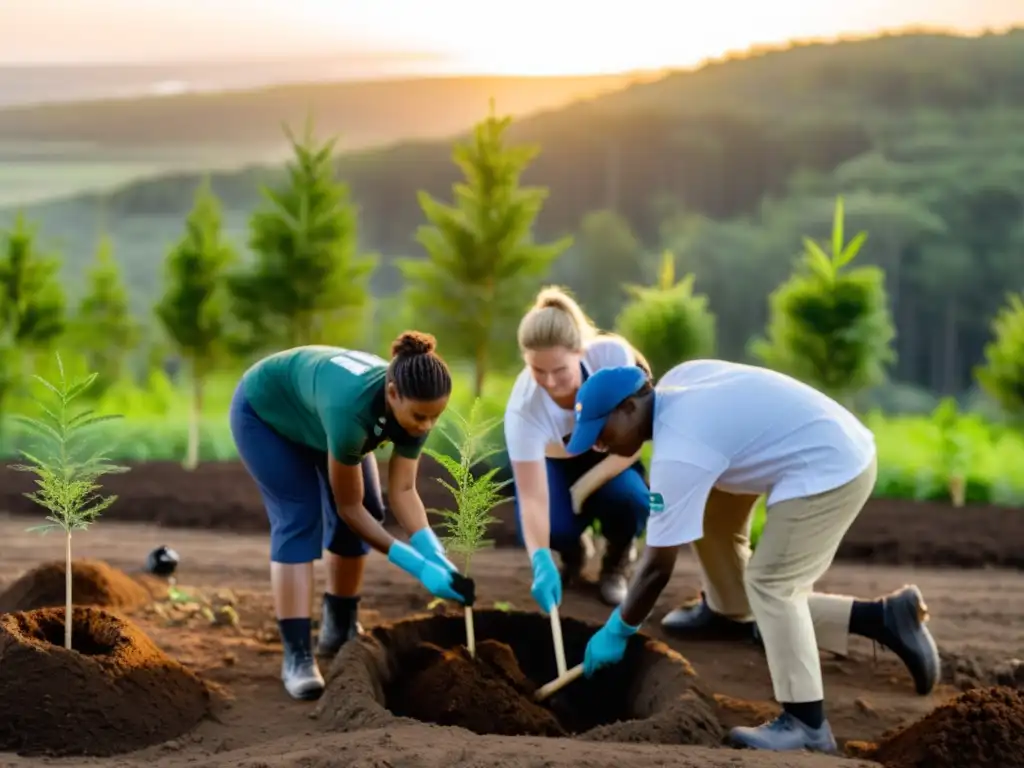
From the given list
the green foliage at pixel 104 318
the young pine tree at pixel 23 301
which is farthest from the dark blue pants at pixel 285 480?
the green foliage at pixel 104 318

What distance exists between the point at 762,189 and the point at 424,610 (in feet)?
31.4

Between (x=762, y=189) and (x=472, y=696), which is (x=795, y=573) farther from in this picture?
→ (x=762, y=189)

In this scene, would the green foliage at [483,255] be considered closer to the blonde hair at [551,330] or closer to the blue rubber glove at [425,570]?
the blonde hair at [551,330]

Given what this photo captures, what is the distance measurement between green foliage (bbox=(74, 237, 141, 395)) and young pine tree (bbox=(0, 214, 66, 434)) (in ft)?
2.46

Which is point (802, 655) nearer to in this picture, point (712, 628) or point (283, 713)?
point (712, 628)

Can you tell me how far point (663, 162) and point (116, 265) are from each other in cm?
642

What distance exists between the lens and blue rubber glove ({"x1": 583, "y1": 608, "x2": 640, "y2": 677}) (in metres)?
3.90

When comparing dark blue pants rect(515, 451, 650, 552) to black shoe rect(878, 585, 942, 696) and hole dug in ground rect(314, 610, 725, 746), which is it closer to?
hole dug in ground rect(314, 610, 725, 746)

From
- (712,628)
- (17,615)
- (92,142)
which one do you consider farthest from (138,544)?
(92,142)

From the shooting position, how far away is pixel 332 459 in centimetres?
392

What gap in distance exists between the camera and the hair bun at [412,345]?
379 cm

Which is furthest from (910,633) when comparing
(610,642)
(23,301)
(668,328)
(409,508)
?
(23,301)

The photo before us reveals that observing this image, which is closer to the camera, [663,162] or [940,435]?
[940,435]

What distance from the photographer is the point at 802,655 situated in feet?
12.3
